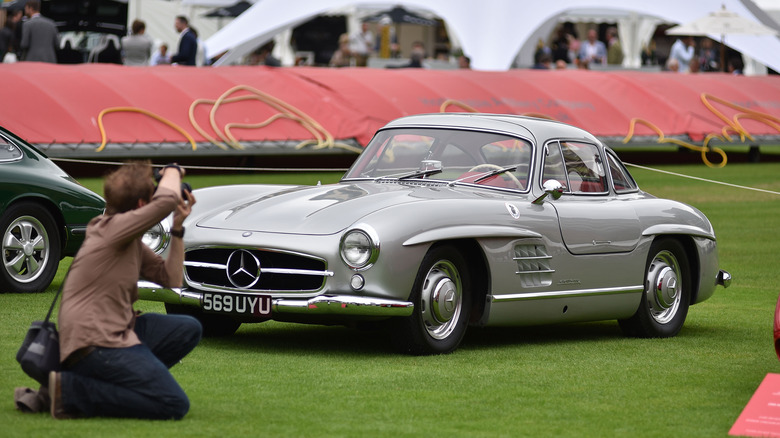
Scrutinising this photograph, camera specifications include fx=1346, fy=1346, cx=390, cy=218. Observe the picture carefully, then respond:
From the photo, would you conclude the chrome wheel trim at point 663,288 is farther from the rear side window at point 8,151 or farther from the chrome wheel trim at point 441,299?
the rear side window at point 8,151

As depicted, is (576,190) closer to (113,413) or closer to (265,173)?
(113,413)

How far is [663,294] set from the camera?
9.86 m

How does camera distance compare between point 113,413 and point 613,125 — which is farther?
point 613,125

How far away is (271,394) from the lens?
22.3ft

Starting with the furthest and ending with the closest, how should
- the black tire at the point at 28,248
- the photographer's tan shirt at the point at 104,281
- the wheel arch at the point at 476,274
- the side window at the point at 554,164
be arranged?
1. the black tire at the point at 28,248
2. the side window at the point at 554,164
3. the wheel arch at the point at 476,274
4. the photographer's tan shirt at the point at 104,281

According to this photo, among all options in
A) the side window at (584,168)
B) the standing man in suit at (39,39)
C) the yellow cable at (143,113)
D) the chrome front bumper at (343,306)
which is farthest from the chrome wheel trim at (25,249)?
the standing man in suit at (39,39)

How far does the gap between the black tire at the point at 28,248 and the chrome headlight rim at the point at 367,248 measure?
12.0 feet

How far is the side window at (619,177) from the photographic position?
397 inches

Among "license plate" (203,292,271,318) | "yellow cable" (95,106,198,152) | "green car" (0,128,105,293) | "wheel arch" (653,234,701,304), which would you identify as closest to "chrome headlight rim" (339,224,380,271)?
"license plate" (203,292,271,318)

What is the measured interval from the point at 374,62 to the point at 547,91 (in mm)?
7670

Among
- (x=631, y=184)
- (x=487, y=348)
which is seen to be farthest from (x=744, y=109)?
(x=487, y=348)

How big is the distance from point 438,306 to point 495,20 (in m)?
26.7

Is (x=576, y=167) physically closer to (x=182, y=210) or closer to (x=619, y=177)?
(x=619, y=177)

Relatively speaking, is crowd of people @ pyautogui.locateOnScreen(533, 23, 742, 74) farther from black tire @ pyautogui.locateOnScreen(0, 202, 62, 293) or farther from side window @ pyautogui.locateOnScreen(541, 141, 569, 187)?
side window @ pyautogui.locateOnScreen(541, 141, 569, 187)
